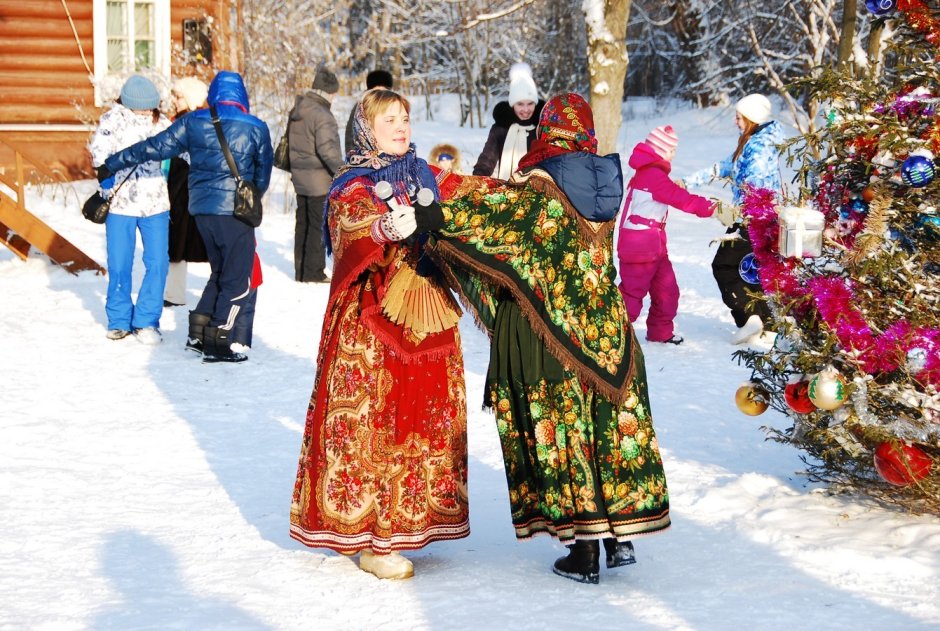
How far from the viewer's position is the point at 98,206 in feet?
28.0

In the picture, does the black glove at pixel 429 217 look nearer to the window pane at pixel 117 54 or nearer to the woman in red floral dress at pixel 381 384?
the woman in red floral dress at pixel 381 384

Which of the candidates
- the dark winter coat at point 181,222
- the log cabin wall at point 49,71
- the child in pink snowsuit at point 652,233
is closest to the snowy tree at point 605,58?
the child in pink snowsuit at point 652,233

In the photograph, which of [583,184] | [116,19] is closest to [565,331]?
[583,184]

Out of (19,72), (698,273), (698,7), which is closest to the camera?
(698,273)

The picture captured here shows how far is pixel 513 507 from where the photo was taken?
4.48 meters

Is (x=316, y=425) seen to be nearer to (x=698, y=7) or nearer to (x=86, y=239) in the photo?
(x=86, y=239)

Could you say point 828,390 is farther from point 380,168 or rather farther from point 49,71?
point 49,71

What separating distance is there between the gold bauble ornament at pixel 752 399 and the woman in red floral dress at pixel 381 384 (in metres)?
1.37

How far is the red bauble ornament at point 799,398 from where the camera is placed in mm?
4797

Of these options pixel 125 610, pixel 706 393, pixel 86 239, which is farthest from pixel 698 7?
pixel 125 610

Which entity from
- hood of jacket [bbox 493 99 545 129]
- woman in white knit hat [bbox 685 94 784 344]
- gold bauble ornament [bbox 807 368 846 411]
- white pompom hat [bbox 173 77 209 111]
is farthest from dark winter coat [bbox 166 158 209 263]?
gold bauble ornament [bbox 807 368 846 411]

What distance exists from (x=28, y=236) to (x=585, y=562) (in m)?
8.14

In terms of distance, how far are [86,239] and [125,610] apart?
9456 mm

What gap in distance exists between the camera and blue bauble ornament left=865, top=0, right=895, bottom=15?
15.6ft
